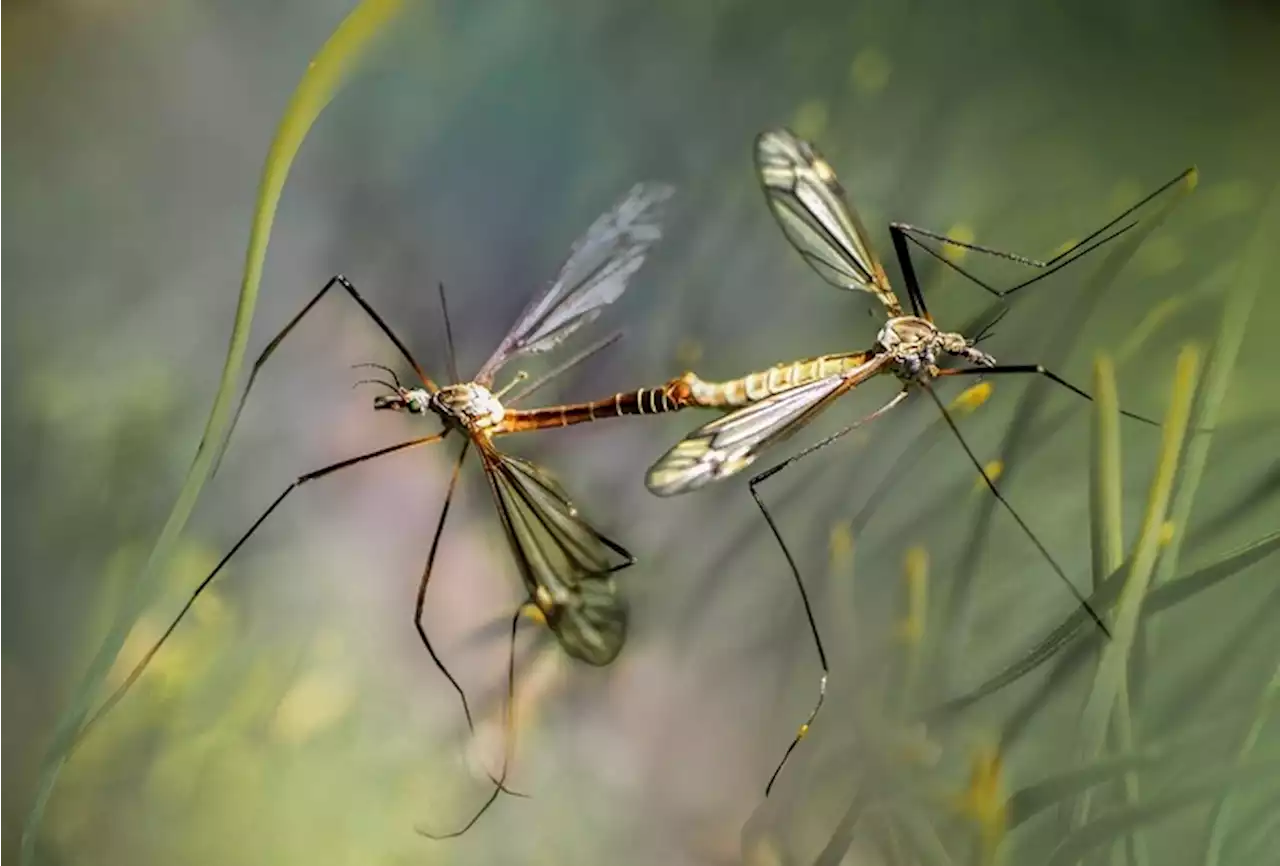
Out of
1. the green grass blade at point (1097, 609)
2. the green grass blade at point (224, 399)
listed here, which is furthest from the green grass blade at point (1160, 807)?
the green grass blade at point (224, 399)

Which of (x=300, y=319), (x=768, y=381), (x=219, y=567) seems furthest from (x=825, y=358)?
(x=219, y=567)

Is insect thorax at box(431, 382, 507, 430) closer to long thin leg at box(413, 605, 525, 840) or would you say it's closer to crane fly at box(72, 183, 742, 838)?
crane fly at box(72, 183, 742, 838)

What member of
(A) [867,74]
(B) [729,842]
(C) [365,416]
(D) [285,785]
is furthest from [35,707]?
(A) [867,74]

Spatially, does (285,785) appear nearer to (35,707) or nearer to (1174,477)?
(35,707)

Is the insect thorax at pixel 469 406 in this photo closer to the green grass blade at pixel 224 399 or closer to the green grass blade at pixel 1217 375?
the green grass blade at pixel 224 399

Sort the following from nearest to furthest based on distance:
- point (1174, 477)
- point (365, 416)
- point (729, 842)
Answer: point (1174, 477) < point (729, 842) < point (365, 416)
